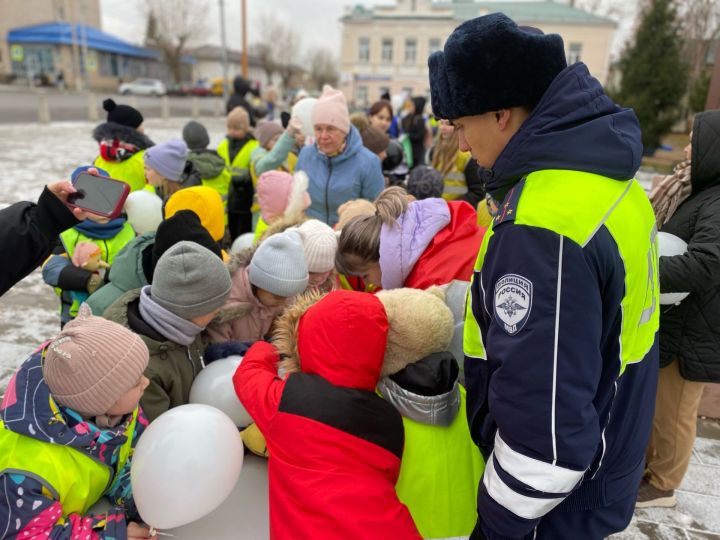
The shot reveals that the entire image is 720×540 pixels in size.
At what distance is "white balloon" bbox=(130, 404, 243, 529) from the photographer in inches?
61.7

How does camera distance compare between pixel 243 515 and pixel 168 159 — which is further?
pixel 168 159

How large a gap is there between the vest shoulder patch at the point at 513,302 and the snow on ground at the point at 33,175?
1.94 m

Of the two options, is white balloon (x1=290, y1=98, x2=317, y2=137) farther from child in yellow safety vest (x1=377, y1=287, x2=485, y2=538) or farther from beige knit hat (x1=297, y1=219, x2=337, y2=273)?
child in yellow safety vest (x1=377, y1=287, x2=485, y2=538)

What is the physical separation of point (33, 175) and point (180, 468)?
32.9ft

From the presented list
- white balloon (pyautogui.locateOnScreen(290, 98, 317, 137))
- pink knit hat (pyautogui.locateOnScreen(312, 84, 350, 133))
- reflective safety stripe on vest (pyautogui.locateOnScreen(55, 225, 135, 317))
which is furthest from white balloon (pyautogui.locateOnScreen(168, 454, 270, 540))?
white balloon (pyautogui.locateOnScreen(290, 98, 317, 137))

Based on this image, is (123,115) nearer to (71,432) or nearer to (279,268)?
(279,268)

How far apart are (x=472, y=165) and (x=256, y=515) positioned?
4023 millimetres

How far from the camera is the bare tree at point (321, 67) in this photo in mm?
73875

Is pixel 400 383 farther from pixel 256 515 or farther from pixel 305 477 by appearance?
pixel 256 515

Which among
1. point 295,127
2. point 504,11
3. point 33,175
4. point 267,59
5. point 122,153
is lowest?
point 33,175

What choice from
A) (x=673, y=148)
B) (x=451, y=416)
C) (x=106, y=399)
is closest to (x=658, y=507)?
(x=451, y=416)

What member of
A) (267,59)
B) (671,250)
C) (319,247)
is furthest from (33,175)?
(267,59)

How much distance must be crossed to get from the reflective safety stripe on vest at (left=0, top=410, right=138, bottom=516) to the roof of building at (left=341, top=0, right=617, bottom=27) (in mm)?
48885

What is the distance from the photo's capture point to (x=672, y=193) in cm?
263
